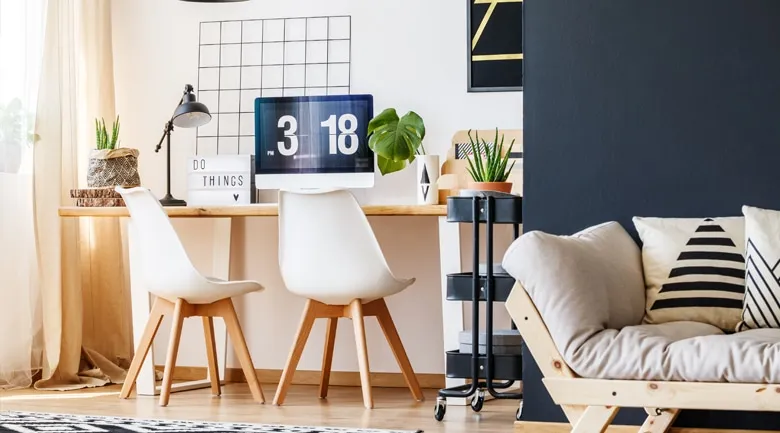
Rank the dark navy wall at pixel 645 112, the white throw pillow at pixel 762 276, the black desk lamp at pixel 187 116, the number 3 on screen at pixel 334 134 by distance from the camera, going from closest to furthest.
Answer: the white throw pillow at pixel 762 276, the dark navy wall at pixel 645 112, the black desk lamp at pixel 187 116, the number 3 on screen at pixel 334 134

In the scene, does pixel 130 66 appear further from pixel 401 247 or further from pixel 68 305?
pixel 401 247

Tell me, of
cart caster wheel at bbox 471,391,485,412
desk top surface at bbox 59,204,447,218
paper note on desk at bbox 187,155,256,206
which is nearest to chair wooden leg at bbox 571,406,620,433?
cart caster wheel at bbox 471,391,485,412

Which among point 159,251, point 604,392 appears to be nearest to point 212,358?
point 159,251

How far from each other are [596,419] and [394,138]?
1824 mm

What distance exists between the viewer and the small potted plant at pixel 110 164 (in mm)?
4238

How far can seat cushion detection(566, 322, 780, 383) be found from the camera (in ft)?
7.52

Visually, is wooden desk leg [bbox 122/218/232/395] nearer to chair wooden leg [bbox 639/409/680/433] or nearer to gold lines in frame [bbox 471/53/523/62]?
gold lines in frame [bbox 471/53/523/62]

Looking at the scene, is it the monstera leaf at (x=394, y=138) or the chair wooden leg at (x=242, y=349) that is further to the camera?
the monstera leaf at (x=394, y=138)

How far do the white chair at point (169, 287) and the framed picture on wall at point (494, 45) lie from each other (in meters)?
1.22

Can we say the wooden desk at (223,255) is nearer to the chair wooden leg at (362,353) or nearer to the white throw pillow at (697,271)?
the chair wooden leg at (362,353)

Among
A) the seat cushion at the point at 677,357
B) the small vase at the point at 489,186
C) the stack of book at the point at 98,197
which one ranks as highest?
the small vase at the point at 489,186

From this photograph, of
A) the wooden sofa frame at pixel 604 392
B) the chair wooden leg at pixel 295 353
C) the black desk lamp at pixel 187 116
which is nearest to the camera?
the wooden sofa frame at pixel 604 392

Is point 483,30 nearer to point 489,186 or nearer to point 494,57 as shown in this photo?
point 494,57

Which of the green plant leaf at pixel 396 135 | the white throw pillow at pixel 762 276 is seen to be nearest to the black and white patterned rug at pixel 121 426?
the white throw pillow at pixel 762 276
